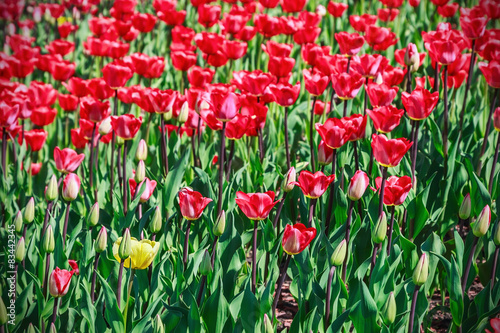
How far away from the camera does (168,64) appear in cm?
450

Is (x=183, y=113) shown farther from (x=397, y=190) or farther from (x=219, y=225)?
(x=397, y=190)

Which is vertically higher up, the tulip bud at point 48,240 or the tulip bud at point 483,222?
the tulip bud at point 483,222

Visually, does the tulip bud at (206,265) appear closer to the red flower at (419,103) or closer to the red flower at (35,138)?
the red flower at (419,103)

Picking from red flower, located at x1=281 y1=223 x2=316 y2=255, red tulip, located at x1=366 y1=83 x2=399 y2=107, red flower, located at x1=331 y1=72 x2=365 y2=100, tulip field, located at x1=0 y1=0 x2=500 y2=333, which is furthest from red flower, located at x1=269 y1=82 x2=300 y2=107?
red flower, located at x1=281 y1=223 x2=316 y2=255

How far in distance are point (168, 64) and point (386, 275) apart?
3.13 m

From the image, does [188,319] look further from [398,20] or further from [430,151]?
[398,20]

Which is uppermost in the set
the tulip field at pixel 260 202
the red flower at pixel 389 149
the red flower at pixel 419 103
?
the red flower at pixel 419 103

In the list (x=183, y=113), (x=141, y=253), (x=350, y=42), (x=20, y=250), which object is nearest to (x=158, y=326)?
(x=141, y=253)

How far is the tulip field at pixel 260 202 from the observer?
172 centimetres

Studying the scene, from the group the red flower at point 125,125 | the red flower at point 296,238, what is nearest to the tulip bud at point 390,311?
the red flower at point 296,238

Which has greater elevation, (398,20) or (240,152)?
(398,20)

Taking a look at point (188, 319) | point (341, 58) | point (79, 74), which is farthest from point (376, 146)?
point (79, 74)

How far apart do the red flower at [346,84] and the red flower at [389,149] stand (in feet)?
2.06

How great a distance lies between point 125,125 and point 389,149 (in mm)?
1095
